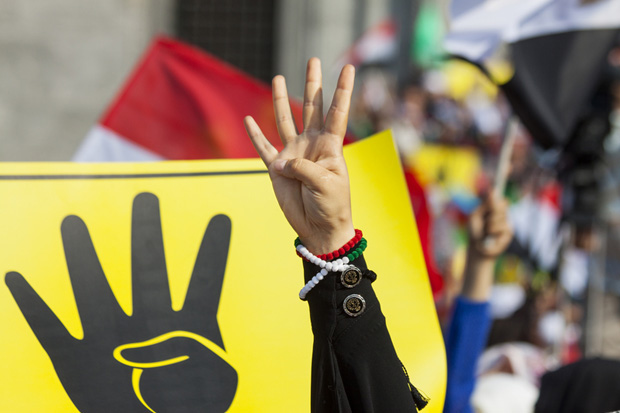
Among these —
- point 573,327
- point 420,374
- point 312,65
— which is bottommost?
point 573,327

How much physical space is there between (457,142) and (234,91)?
212 inches

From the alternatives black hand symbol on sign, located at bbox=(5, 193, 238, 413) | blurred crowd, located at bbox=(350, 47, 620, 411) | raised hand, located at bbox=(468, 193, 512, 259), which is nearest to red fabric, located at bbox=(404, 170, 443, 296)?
blurred crowd, located at bbox=(350, 47, 620, 411)

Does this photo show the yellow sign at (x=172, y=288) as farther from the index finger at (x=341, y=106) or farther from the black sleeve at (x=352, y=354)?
the index finger at (x=341, y=106)

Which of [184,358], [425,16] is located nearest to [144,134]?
[184,358]

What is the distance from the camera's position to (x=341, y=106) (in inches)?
59.4

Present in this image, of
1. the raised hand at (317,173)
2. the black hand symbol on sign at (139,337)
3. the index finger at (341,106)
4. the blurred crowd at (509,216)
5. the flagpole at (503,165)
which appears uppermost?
the index finger at (341,106)

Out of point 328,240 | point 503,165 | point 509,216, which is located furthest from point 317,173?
point 509,216

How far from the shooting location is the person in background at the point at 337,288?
4.84 ft

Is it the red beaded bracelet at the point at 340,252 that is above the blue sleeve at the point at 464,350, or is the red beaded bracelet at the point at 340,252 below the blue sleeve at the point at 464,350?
above

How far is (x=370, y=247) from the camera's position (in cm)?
201

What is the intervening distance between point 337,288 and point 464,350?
977 mm

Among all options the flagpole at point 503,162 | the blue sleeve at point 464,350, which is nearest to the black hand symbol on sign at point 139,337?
the blue sleeve at point 464,350

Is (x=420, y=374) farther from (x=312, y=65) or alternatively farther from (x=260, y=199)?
(x=312, y=65)

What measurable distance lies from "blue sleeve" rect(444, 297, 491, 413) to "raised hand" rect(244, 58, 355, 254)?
951mm
